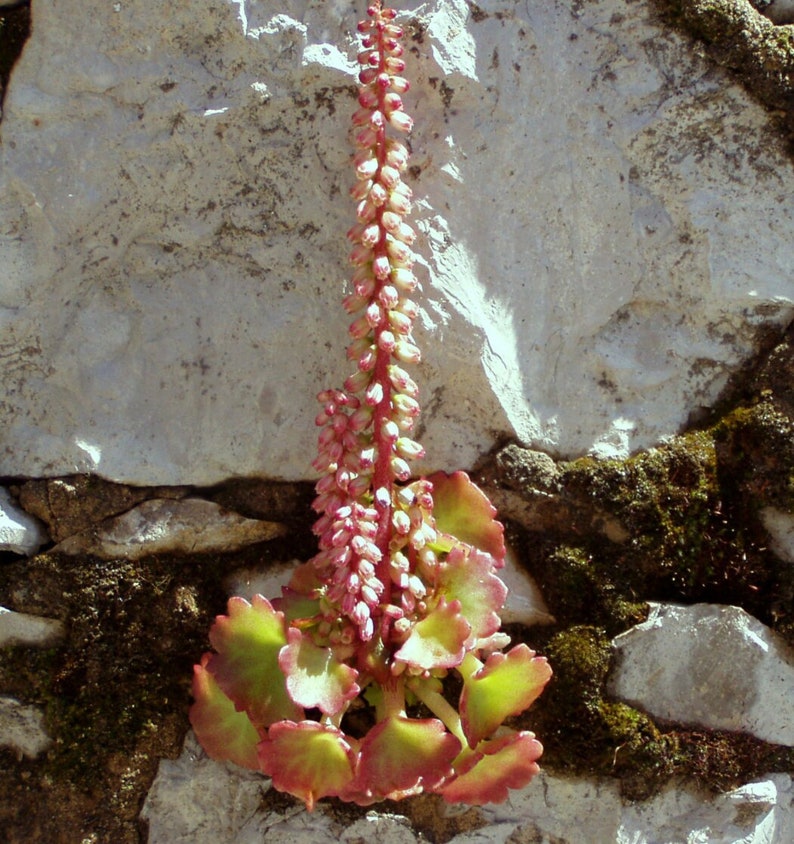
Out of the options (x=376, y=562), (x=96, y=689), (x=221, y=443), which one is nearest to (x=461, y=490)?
(x=376, y=562)

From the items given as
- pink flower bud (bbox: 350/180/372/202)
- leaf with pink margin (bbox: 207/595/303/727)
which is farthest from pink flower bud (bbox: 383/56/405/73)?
leaf with pink margin (bbox: 207/595/303/727)

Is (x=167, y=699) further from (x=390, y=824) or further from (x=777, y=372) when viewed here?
(x=777, y=372)

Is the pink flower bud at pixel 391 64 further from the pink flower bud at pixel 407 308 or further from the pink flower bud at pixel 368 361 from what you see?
the pink flower bud at pixel 368 361

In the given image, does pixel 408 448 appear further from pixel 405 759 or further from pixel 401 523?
pixel 405 759

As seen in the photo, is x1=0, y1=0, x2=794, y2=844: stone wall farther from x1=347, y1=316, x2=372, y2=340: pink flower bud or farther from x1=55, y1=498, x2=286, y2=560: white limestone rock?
x1=347, y1=316, x2=372, y2=340: pink flower bud

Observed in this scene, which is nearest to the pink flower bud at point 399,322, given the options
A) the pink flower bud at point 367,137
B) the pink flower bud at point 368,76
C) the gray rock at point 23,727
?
the pink flower bud at point 367,137
